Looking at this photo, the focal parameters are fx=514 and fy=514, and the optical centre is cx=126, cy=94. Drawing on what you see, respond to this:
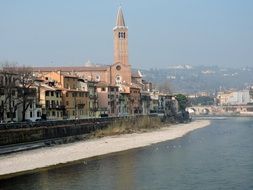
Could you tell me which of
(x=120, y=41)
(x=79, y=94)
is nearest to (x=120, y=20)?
(x=120, y=41)

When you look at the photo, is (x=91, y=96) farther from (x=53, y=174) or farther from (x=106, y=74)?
(x=53, y=174)

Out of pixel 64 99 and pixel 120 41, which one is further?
pixel 120 41

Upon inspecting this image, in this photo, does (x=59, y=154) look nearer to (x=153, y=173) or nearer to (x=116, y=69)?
(x=153, y=173)

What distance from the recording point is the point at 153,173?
35125 millimetres

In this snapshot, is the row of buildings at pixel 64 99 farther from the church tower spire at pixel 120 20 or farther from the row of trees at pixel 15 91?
the church tower spire at pixel 120 20

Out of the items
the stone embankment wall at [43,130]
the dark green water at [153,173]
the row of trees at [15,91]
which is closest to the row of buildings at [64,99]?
the row of trees at [15,91]

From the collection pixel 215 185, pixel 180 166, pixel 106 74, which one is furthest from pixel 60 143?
pixel 106 74

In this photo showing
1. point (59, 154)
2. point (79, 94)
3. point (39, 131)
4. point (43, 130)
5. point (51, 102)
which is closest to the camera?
point (59, 154)

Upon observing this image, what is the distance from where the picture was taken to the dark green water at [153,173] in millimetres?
30688

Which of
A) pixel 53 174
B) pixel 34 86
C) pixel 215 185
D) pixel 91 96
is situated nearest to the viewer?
pixel 215 185

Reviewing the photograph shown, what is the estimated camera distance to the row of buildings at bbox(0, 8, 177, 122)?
61219mm

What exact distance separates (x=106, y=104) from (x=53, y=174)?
2241 inches

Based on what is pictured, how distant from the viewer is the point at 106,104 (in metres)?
92.0

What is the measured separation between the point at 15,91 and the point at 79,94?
65.6 feet
